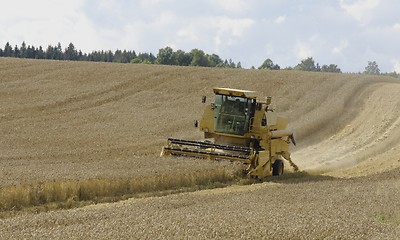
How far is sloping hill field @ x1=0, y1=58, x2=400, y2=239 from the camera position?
12.0 metres

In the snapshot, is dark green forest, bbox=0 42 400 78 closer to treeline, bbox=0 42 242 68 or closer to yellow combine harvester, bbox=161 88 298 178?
treeline, bbox=0 42 242 68

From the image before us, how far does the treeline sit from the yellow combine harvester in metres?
75.2

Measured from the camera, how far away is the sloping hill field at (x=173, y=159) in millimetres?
12039

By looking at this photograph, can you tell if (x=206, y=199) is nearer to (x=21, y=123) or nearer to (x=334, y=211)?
(x=334, y=211)

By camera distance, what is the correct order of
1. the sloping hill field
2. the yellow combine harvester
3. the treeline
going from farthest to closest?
the treeline < the yellow combine harvester < the sloping hill field

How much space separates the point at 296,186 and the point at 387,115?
63.9 ft

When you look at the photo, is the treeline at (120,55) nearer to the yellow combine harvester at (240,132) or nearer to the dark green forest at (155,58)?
the dark green forest at (155,58)

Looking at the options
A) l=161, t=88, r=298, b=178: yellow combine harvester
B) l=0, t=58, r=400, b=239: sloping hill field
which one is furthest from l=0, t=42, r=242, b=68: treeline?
l=161, t=88, r=298, b=178: yellow combine harvester

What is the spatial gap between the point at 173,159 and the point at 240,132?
9.58 ft

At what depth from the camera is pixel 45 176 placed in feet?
58.3

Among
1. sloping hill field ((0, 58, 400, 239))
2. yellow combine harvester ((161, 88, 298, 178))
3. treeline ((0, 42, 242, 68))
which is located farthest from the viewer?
treeline ((0, 42, 242, 68))

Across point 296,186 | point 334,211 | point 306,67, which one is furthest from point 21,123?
point 306,67

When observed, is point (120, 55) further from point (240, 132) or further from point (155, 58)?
point (240, 132)

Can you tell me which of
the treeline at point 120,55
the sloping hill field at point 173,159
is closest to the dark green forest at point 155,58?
the treeline at point 120,55
